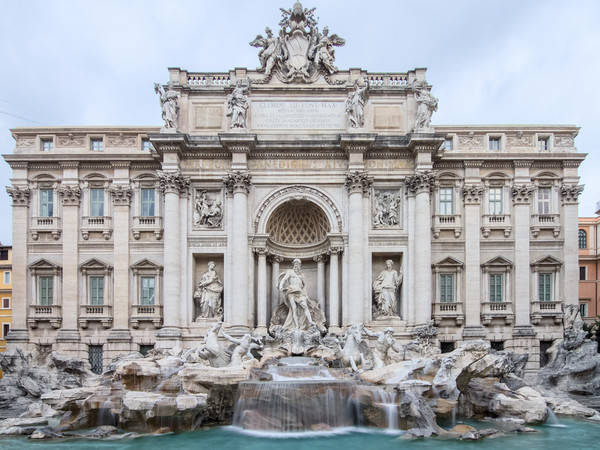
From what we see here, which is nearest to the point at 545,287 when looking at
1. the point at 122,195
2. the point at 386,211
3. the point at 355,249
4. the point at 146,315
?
the point at 386,211

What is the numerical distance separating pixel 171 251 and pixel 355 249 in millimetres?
8824

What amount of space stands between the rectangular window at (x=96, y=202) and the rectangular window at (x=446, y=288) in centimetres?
1800

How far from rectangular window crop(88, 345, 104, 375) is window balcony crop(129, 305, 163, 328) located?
2.25 m

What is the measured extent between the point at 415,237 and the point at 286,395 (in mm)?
11121

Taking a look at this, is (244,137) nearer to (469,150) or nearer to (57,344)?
(469,150)

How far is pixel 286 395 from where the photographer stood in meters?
17.4

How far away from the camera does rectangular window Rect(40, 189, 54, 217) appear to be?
88.8 feet

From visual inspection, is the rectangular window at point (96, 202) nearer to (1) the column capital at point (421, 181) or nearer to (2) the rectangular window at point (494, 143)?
(1) the column capital at point (421, 181)

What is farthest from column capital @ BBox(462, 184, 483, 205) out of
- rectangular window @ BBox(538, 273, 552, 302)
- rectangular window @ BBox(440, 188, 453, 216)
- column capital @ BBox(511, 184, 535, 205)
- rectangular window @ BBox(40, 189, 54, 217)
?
rectangular window @ BBox(40, 189, 54, 217)

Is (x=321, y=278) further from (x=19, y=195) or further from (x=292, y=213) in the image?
(x=19, y=195)

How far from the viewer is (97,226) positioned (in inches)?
1051

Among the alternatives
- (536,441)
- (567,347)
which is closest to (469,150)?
(567,347)

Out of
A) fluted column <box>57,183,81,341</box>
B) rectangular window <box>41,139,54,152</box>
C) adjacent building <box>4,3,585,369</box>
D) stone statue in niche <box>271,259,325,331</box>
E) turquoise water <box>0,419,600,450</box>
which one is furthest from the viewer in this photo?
rectangular window <box>41,139,54,152</box>

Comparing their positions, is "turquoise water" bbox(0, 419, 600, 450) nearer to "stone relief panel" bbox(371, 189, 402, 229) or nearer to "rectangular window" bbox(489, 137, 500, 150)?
"stone relief panel" bbox(371, 189, 402, 229)
